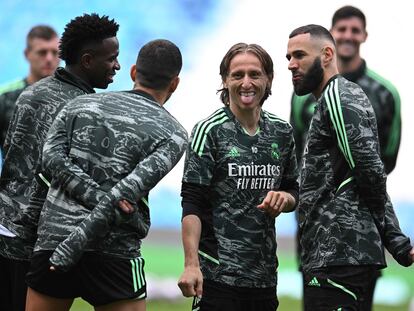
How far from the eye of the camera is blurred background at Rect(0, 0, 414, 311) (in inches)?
433

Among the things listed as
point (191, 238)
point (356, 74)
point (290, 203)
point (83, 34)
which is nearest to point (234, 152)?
point (290, 203)

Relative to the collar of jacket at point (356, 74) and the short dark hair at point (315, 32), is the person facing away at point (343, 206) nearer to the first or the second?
the short dark hair at point (315, 32)

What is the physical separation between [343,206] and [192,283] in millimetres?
869

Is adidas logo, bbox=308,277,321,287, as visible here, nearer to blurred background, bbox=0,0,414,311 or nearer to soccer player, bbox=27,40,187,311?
soccer player, bbox=27,40,187,311

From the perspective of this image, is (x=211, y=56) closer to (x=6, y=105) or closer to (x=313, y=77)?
(x=6, y=105)

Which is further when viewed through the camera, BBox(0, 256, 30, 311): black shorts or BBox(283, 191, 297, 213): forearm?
BBox(0, 256, 30, 311): black shorts

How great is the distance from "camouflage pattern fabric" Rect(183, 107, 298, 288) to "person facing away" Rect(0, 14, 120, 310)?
0.62 meters

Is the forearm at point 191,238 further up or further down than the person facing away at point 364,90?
further down

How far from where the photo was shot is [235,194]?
5.91 meters

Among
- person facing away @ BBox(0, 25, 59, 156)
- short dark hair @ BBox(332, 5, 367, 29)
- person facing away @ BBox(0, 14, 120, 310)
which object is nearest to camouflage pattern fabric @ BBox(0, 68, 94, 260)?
person facing away @ BBox(0, 14, 120, 310)

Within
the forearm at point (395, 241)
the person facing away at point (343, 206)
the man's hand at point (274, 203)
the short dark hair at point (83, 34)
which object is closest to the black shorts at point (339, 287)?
the person facing away at point (343, 206)

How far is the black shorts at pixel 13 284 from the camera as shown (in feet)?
21.3

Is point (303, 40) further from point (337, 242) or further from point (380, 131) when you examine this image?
point (380, 131)

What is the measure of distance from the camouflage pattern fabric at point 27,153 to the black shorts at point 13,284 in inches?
2.5
